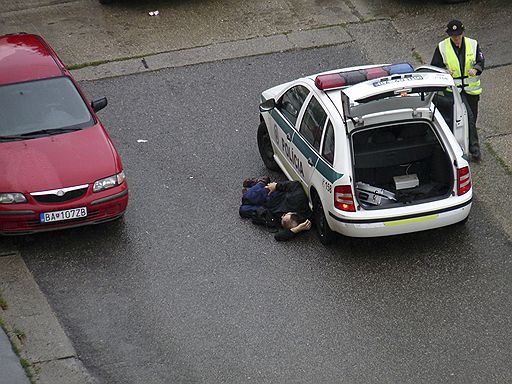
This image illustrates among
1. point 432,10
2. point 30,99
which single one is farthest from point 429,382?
point 432,10

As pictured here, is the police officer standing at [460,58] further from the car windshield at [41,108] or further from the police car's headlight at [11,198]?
the police car's headlight at [11,198]

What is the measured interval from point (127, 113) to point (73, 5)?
14.0 feet

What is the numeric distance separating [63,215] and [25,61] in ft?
8.85

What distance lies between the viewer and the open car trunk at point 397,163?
11.5m

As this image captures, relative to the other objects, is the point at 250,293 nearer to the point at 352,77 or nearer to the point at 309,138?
the point at 309,138

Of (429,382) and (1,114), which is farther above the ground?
(1,114)

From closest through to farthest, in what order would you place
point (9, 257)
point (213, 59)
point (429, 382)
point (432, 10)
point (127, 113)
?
point (429, 382) < point (9, 257) < point (127, 113) < point (213, 59) < point (432, 10)

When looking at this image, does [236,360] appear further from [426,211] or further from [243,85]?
[243,85]

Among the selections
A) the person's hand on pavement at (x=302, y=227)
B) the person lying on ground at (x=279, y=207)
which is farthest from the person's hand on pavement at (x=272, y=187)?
the person's hand on pavement at (x=302, y=227)

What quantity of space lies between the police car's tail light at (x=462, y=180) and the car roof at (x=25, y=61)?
5.04 metres

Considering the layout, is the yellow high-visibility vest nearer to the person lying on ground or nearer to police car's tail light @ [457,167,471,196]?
police car's tail light @ [457,167,471,196]

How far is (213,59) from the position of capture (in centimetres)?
1656

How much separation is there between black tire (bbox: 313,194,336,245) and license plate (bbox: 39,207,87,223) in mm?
2492

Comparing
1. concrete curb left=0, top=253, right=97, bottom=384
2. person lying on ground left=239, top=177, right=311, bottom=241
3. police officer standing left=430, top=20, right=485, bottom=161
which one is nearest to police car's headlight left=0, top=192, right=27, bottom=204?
concrete curb left=0, top=253, right=97, bottom=384
